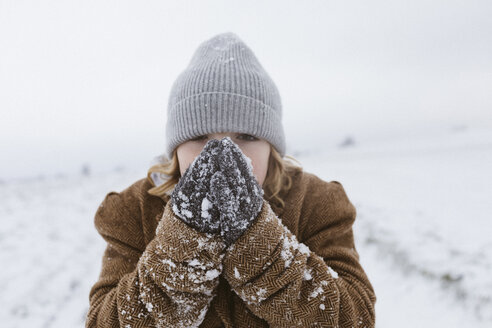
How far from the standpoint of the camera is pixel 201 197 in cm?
95

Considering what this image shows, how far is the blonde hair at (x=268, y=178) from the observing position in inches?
60.4

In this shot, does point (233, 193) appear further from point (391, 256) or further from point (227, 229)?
point (391, 256)

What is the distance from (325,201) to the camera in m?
1.55

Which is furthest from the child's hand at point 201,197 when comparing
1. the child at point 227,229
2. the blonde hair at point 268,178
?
the blonde hair at point 268,178

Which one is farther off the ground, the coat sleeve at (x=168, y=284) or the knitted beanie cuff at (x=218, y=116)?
the knitted beanie cuff at (x=218, y=116)

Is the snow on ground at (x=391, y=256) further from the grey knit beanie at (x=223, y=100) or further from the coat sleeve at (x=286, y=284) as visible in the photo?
the grey knit beanie at (x=223, y=100)

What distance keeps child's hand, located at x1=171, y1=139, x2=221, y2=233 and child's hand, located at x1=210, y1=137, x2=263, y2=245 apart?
0.02 m

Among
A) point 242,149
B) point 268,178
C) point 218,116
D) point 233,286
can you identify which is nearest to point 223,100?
point 218,116

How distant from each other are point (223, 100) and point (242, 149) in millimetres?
276

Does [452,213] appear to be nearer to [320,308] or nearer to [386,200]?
[386,200]

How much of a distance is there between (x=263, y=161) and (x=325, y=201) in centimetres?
45

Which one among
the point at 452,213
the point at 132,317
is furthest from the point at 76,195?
the point at 452,213

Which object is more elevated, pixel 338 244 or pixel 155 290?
pixel 155 290

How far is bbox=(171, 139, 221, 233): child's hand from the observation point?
95 cm
